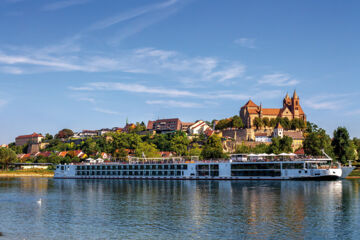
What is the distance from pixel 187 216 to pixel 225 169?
48375 millimetres

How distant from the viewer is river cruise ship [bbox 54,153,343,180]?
77250mm

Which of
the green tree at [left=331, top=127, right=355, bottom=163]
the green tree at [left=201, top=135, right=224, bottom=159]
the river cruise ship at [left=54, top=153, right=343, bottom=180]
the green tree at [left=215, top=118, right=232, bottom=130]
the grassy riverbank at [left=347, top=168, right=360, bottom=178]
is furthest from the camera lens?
the green tree at [left=215, top=118, right=232, bottom=130]

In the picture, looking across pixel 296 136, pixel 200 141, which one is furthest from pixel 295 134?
pixel 200 141

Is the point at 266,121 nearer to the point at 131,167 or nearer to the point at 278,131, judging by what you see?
the point at 278,131

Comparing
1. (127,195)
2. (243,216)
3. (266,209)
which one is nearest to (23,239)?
(243,216)

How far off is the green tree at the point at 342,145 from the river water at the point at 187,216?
45.6 m

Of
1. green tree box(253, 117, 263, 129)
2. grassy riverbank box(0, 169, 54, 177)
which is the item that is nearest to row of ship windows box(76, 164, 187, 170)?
grassy riverbank box(0, 169, 54, 177)

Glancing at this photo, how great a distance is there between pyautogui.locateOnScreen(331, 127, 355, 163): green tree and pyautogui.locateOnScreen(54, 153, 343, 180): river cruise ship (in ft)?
30.3

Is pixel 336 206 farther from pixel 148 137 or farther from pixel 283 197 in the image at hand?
pixel 148 137

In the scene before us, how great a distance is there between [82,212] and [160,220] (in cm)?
981

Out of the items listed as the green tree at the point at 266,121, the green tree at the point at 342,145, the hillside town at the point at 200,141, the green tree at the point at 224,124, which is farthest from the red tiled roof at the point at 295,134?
the green tree at the point at 342,145

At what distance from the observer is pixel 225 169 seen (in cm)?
8619

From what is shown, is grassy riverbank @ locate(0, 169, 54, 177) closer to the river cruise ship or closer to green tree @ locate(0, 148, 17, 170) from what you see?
green tree @ locate(0, 148, 17, 170)

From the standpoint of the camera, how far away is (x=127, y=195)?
190 feet
